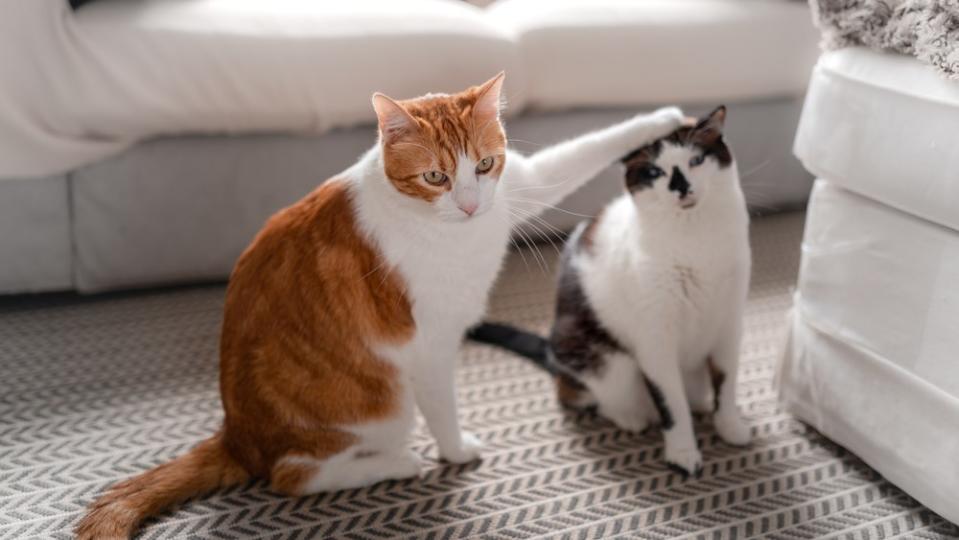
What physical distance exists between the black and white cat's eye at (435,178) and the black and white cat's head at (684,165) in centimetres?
36

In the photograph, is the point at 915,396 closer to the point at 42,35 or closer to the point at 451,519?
the point at 451,519

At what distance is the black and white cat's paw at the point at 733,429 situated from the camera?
1450 millimetres

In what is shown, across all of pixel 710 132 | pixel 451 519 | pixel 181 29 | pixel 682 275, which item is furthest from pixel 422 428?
pixel 181 29

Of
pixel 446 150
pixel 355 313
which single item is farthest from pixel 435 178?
pixel 355 313

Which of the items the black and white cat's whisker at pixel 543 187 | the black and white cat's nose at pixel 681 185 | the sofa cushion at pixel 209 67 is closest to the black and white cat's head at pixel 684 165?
the black and white cat's nose at pixel 681 185

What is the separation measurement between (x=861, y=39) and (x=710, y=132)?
26 cm

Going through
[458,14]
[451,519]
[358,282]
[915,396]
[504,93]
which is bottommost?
[451,519]

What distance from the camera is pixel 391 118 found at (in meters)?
1.15

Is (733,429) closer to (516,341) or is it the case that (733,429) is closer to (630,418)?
(630,418)

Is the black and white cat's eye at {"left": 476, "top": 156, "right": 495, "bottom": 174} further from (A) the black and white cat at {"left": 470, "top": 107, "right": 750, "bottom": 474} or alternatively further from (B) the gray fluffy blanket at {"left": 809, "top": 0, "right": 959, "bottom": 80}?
(B) the gray fluffy blanket at {"left": 809, "top": 0, "right": 959, "bottom": 80}

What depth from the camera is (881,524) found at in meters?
1.26

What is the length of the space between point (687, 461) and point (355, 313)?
22.5 inches

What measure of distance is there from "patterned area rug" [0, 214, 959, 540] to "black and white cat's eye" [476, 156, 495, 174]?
0.50 m

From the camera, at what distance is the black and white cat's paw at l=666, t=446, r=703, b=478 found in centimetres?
138
